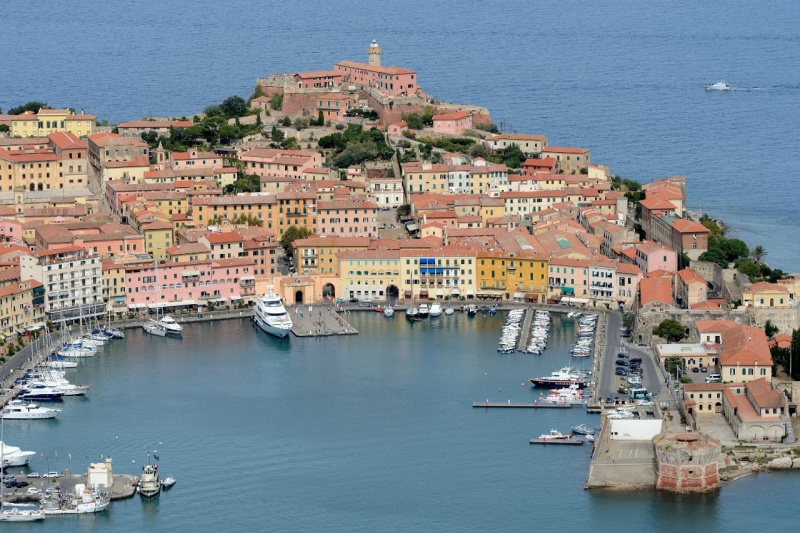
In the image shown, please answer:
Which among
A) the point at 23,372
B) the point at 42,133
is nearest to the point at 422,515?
the point at 23,372

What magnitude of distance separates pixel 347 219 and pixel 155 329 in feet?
23.6

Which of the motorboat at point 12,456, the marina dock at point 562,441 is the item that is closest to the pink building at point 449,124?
the marina dock at point 562,441

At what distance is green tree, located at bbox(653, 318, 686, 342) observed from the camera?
44031 mm

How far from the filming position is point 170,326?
46.6 m

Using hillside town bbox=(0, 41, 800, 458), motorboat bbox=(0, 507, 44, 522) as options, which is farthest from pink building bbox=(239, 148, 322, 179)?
motorboat bbox=(0, 507, 44, 522)

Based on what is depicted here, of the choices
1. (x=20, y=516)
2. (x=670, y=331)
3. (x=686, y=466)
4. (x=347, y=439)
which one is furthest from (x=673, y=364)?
(x=20, y=516)

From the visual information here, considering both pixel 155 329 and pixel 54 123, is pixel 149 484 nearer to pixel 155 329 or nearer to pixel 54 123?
pixel 155 329

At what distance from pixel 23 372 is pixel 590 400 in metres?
11.1

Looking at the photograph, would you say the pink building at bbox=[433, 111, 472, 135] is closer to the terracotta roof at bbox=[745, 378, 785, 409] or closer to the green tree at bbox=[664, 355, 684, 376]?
the green tree at bbox=[664, 355, 684, 376]

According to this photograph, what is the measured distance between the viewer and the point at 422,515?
114 ft

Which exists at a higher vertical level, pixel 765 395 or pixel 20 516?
pixel 765 395

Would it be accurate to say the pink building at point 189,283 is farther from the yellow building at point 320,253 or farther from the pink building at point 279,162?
the pink building at point 279,162

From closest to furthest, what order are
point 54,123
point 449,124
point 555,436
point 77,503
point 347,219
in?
point 77,503, point 555,436, point 347,219, point 54,123, point 449,124

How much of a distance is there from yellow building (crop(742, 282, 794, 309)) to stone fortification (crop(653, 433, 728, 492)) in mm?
9127
